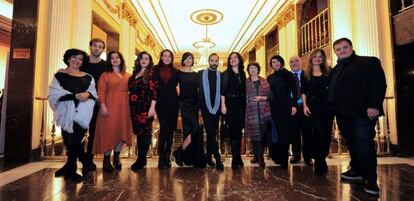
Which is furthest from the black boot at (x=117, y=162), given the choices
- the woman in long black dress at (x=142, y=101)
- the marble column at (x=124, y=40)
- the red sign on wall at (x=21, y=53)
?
the marble column at (x=124, y=40)

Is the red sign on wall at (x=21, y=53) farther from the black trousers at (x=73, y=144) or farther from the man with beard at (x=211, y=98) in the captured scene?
the man with beard at (x=211, y=98)

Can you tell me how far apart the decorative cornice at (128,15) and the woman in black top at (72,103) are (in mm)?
5264

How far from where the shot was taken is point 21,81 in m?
3.47

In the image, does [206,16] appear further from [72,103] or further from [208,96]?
[72,103]

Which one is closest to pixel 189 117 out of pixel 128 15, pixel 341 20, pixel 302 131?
pixel 302 131

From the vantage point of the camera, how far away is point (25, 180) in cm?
246

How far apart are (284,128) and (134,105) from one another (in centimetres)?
181

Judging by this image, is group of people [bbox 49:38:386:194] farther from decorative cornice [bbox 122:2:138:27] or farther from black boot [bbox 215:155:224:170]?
decorative cornice [bbox 122:2:138:27]

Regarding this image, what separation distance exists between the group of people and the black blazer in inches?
2.6

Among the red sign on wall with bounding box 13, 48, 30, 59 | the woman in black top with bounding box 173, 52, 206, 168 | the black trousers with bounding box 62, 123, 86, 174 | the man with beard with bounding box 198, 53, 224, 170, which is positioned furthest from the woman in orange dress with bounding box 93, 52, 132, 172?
the red sign on wall with bounding box 13, 48, 30, 59

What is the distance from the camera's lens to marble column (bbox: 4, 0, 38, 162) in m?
3.42

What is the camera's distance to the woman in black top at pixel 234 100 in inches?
109

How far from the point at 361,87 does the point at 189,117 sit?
69.6 inches

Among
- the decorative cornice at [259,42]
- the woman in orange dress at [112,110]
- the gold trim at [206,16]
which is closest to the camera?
the woman in orange dress at [112,110]
